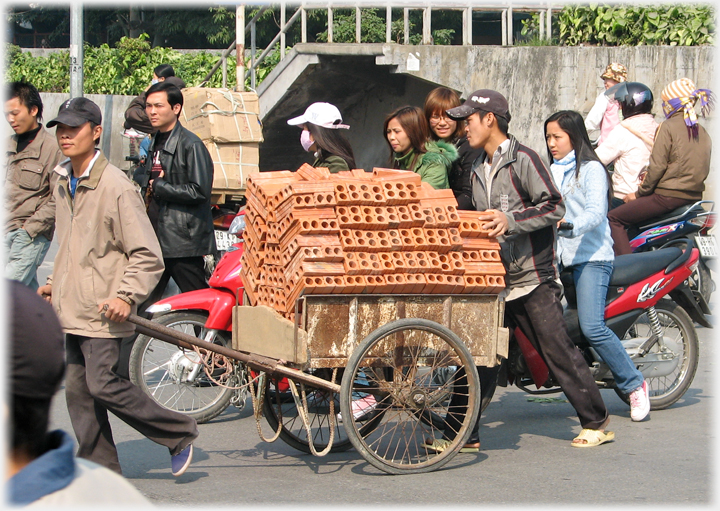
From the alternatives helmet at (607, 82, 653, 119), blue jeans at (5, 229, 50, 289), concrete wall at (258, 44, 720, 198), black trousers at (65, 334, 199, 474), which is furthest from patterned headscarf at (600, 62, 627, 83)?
black trousers at (65, 334, 199, 474)

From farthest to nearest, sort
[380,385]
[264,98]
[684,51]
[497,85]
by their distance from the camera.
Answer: [264,98], [497,85], [684,51], [380,385]

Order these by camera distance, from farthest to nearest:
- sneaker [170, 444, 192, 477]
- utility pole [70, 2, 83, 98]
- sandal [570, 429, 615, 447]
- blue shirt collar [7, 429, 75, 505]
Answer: utility pole [70, 2, 83, 98], sandal [570, 429, 615, 447], sneaker [170, 444, 192, 477], blue shirt collar [7, 429, 75, 505]

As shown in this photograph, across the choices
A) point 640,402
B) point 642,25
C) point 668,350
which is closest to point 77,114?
point 640,402

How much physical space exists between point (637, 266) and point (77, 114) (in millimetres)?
3457

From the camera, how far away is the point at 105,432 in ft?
14.0

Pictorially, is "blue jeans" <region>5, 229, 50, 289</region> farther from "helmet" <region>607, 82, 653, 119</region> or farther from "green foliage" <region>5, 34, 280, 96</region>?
"green foliage" <region>5, 34, 280, 96</region>

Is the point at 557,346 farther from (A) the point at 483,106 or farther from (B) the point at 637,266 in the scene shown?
(A) the point at 483,106

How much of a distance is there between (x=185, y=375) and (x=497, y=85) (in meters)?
8.50

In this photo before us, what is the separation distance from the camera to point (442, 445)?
4809 millimetres

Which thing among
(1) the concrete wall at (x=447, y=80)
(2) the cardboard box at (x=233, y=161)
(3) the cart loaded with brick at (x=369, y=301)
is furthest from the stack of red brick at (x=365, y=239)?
(1) the concrete wall at (x=447, y=80)

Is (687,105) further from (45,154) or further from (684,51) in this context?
(45,154)

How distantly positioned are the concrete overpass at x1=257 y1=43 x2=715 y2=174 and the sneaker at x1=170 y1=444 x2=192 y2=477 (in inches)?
348

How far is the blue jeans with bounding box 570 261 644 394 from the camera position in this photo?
5.25 metres

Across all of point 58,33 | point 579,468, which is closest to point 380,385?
point 579,468
